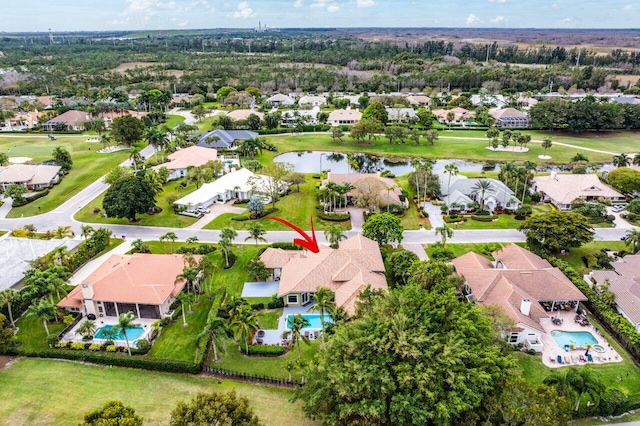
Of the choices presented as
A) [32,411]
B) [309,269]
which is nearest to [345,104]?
[309,269]

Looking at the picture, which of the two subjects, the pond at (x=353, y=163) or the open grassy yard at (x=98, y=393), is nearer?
the open grassy yard at (x=98, y=393)

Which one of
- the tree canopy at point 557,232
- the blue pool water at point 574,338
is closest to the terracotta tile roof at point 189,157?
the tree canopy at point 557,232

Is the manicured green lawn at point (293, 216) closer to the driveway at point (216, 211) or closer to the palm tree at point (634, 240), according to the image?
the driveway at point (216, 211)

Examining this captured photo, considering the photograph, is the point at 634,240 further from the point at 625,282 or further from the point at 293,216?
the point at 293,216

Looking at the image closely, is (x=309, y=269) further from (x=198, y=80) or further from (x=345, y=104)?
(x=198, y=80)

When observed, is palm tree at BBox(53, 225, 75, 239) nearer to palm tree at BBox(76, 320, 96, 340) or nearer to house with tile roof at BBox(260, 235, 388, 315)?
palm tree at BBox(76, 320, 96, 340)

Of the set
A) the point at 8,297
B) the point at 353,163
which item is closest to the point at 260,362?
Answer: the point at 8,297

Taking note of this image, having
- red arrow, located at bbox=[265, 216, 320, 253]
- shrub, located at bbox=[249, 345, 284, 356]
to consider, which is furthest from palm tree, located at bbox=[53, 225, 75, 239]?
shrub, located at bbox=[249, 345, 284, 356]
